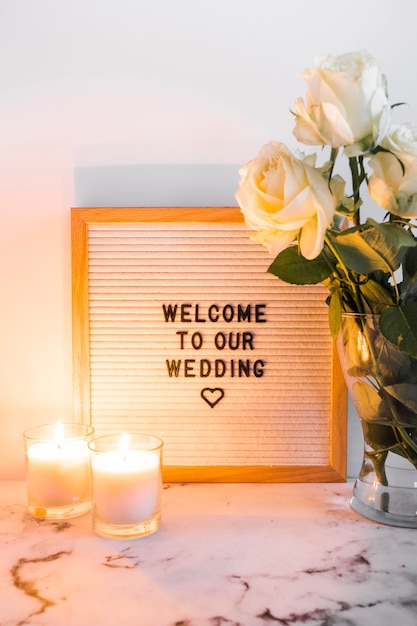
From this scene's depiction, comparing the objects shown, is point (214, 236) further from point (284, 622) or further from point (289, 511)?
point (284, 622)

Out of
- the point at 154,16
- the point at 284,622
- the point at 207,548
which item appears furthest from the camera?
the point at 154,16

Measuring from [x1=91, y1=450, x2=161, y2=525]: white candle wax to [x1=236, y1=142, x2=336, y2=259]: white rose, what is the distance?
296 mm

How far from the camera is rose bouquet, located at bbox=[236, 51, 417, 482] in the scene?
0.61 metres

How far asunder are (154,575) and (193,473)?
259 millimetres

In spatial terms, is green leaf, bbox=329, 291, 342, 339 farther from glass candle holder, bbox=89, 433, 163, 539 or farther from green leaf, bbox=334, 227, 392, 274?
glass candle holder, bbox=89, 433, 163, 539

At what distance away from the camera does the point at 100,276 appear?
873 millimetres

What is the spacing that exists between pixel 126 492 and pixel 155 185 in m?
0.41

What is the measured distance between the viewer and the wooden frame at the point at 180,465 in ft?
2.81

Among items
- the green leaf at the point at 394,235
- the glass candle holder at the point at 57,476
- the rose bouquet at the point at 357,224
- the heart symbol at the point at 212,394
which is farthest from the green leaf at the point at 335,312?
the glass candle holder at the point at 57,476

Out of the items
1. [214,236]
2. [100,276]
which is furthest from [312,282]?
[100,276]

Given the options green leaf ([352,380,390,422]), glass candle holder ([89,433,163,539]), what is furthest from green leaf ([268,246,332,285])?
glass candle holder ([89,433,163,539])

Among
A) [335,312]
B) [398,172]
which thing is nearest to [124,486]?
[335,312]

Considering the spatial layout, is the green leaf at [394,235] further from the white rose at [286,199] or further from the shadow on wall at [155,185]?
the shadow on wall at [155,185]

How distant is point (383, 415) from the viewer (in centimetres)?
72
